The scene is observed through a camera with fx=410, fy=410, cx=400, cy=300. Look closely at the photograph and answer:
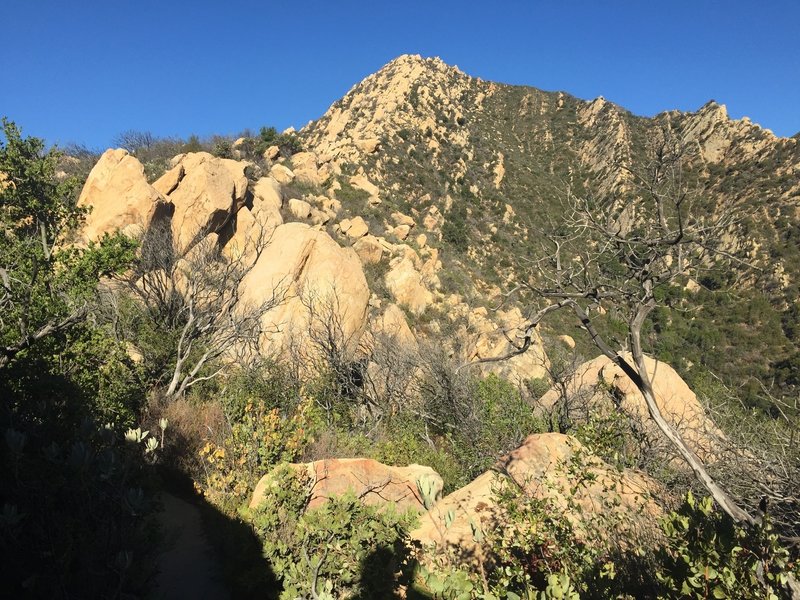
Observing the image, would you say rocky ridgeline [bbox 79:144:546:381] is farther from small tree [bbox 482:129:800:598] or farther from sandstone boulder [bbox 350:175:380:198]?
sandstone boulder [bbox 350:175:380:198]

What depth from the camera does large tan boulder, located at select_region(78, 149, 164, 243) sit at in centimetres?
1456

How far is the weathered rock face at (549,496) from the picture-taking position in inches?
165

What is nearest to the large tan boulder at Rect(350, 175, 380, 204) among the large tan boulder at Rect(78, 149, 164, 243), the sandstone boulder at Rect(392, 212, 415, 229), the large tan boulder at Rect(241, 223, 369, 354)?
the sandstone boulder at Rect(392, 212, 415, 229)

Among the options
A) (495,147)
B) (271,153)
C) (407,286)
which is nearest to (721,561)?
(407,286)

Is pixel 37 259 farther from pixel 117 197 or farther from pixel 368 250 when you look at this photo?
pixel 368 250

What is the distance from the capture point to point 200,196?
16.7 m

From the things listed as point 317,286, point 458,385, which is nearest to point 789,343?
point 458,385

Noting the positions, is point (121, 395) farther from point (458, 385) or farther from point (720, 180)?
point (720, 180)

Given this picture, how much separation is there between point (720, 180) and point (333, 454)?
4273 centimetres

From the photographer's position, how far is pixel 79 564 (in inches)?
102

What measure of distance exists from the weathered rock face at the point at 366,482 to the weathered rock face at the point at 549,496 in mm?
403

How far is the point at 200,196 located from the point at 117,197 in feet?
9.30

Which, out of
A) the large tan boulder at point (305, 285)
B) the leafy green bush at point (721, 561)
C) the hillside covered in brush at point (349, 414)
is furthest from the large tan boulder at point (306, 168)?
the leafy green bush at point (721, 561)

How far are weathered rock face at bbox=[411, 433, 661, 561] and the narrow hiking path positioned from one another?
224cm
